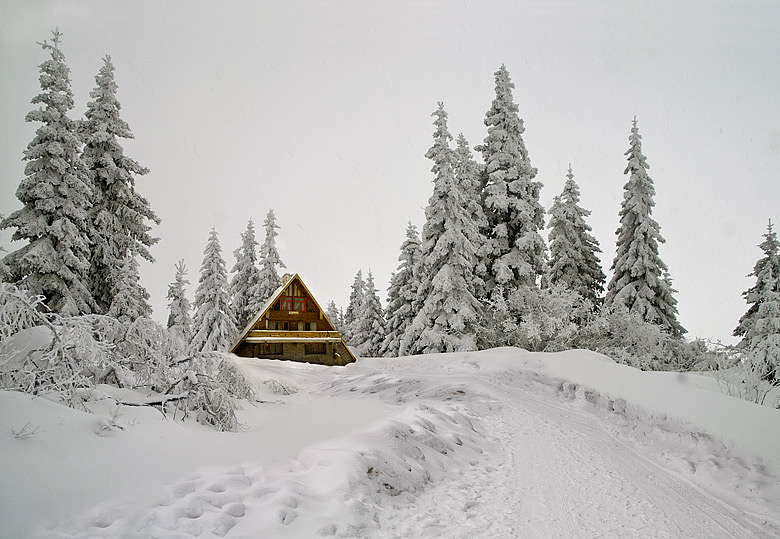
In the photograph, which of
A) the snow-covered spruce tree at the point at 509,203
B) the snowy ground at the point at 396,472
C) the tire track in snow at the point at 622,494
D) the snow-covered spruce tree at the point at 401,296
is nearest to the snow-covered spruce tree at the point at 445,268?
the snow-covered spruce tree at the point at 509,203

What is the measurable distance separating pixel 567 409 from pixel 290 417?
7495mm

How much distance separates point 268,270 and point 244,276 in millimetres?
2654

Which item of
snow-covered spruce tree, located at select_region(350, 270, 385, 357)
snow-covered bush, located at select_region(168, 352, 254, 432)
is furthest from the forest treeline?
snow-covered spruce tree, located at select_region(350, 270, 385, 357)

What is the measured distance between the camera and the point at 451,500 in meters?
5.62

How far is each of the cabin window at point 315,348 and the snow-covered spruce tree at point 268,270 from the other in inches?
373

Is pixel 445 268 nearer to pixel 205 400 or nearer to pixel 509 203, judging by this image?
pixel 509 203

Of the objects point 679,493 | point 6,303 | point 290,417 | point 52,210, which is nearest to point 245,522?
point 6,303

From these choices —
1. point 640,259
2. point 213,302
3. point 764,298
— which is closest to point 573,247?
point 640,259

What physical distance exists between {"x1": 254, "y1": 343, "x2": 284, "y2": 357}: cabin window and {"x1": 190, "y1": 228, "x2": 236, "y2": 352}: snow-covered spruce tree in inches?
175

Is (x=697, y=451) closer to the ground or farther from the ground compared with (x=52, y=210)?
closer to the ground

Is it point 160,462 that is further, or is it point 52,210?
point 52,210

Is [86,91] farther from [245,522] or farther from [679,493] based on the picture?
[679,493]

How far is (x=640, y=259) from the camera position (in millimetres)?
26406

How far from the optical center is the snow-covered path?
484 centimetres
